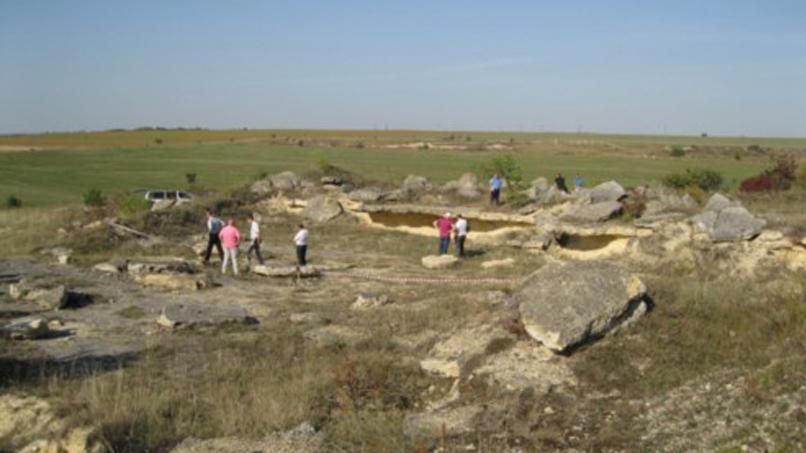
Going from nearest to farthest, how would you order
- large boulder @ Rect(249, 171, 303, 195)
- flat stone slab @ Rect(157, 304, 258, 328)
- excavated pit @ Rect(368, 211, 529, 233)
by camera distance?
flat stone slab @ Rect(157, 304, 258, 328) < excavated pit @ Rect(368, 211, 529, 233) < large boulder @ Rect(249, 171, 303, 195)

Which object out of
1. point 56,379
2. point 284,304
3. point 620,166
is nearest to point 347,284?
point 284,304

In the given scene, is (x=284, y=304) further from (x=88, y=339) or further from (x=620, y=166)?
(x=620, y=166)

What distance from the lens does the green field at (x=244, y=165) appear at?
5284cm

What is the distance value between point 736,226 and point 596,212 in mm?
5583

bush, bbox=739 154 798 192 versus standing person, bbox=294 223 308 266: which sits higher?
bush, bbox=739 154 798 192

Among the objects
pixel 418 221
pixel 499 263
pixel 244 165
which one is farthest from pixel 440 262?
pixel 244 165

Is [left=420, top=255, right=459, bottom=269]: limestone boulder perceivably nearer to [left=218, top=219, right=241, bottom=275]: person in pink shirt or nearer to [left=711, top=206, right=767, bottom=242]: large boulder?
[left=218, top=219, right=241, bottom=275]: person in pink shirt

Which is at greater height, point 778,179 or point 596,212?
point 778,179

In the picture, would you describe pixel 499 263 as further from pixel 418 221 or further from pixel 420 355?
pixel 420 355

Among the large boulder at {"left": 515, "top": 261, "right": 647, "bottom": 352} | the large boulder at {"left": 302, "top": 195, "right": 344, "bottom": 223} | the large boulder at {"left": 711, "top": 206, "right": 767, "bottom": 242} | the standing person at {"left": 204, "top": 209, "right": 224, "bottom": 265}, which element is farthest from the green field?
the large boulder at {"left": 515, "top": 261, "right": 647, "bottom": 352}

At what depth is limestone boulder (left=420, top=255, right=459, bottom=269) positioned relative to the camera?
2073cm

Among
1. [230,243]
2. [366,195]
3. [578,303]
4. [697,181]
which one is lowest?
[230,243]

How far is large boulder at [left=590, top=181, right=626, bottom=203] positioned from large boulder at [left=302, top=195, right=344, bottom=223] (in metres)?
10.3

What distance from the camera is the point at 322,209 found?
3042 cm
